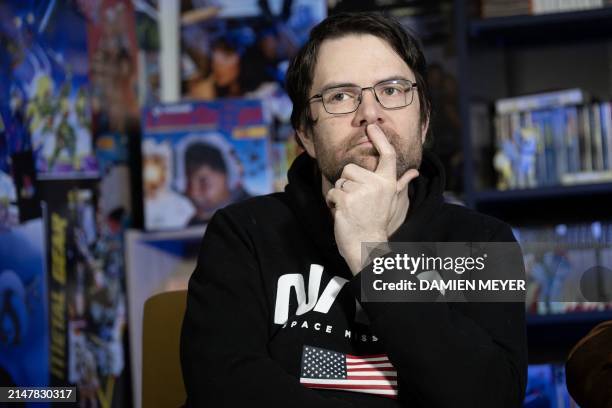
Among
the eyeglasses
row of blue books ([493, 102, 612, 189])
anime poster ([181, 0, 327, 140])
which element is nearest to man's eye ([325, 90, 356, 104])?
the eyeglasses

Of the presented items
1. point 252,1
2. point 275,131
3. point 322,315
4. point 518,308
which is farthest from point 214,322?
point 252,1

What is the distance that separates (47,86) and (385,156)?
1.47 m

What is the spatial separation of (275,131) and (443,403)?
1.67 metres

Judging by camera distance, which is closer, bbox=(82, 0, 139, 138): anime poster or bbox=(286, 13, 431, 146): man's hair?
bbox=(286, 13, 431, 146): man's hair

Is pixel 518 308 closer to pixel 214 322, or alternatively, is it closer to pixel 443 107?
pixel 214 322

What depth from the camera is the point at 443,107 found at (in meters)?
2.64

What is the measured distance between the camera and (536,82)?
2711 mm

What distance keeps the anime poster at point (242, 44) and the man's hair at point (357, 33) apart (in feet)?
4.13

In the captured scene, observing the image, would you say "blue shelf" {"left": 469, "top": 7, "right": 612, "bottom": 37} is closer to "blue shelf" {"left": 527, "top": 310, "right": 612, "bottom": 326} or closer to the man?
"blue shelf" {"left": 527, "top": 310, "right": 612, "bottom": 326}

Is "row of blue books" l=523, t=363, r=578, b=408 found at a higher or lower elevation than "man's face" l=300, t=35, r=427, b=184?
lower

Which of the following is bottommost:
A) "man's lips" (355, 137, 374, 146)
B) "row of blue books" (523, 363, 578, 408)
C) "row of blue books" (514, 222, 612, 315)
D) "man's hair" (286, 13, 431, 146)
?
"row of blue books" (523, 363, 578, 408)

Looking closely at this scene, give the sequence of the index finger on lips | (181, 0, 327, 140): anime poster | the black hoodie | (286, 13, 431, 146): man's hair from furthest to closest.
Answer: (181, 0, 327, 140): anime poster
(286, 13, 431, 146): man's hair
the index finger on lips
the black hoodie

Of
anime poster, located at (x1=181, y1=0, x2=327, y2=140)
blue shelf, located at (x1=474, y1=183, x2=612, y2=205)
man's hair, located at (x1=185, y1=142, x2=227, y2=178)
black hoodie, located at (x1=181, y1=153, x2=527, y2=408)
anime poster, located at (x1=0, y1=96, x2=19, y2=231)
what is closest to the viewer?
black hoodie, located at (x1=181, y1=153, x2=527, y2=408)

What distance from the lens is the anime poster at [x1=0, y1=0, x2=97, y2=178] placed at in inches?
88.5
